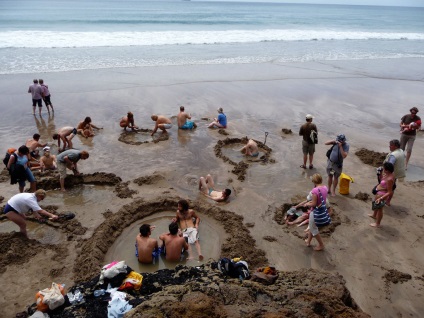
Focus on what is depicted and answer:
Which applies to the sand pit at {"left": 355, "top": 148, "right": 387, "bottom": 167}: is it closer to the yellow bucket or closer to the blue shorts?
the yellow bucket

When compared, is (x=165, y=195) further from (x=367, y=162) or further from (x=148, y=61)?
(x=148, y=61)

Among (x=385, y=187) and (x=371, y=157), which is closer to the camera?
(x=385, y=187)

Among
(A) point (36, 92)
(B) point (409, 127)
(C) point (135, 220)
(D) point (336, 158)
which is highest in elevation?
(B) point (409, 127)

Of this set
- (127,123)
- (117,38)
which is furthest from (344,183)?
(117,38)

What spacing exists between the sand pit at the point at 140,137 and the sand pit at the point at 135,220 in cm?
433

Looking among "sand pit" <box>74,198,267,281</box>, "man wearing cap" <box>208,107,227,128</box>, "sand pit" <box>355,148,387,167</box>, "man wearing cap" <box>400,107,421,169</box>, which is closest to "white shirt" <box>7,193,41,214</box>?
"sand pit" <box>74,198,267,281</box>

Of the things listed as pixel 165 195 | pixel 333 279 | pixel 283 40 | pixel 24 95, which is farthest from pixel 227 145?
pixel 283 40

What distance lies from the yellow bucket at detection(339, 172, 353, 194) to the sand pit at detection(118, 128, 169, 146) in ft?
22.1

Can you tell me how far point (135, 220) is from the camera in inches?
339

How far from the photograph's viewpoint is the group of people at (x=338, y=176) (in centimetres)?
749

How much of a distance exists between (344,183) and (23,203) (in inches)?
320

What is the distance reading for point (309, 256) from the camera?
294 inches

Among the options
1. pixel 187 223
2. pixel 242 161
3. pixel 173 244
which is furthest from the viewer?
pixel 242 161

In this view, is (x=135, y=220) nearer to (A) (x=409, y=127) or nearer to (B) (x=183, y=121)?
(B) (x=183, y=121)
